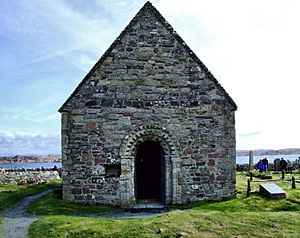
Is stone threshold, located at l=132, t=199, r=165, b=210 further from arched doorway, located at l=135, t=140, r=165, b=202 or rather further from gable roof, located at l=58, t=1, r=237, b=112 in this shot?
gable roof, located at l=58, t=1, r=237, b=112

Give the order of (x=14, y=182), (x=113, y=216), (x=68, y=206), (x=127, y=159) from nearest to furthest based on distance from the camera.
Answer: (x=113, y=216), (x=68, y=206), (x=127, y=159), (x=14, y=182)

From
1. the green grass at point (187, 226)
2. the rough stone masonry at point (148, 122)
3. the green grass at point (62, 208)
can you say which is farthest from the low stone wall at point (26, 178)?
the green grass at point (187, 226)

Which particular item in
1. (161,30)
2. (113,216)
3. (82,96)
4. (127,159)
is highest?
(161,30)

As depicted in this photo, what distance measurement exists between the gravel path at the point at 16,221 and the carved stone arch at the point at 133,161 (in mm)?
4024

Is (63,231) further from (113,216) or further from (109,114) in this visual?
(109,114)

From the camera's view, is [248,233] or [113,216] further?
[113,216]

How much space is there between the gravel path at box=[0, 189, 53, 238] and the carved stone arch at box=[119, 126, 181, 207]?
13.2ft

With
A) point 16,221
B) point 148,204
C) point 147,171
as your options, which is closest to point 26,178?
point 147,171

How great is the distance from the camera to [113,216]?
13188 mm

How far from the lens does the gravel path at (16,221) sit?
10562 mm

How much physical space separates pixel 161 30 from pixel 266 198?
8599 millimetres

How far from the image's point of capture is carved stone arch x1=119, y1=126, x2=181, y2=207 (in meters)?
15.1

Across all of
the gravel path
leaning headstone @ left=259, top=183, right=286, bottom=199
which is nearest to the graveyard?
the gravel path

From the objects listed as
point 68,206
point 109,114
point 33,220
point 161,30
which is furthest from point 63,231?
point 161,30
